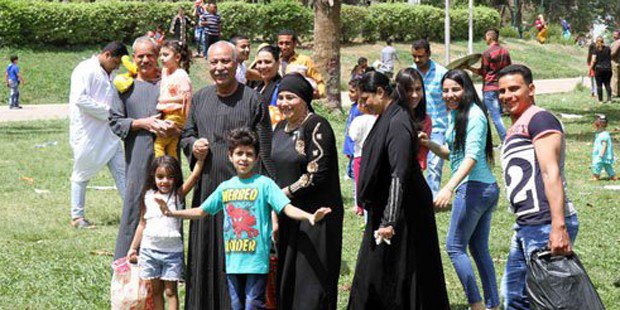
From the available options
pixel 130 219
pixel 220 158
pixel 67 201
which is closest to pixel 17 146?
pixel 67 201

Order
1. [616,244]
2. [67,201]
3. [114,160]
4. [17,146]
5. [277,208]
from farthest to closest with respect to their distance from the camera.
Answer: [17,146], [67,201], [114,160], [616,244], [277,208]

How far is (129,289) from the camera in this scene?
7219 millimetres

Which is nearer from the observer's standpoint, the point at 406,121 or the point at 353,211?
the point at 406,121

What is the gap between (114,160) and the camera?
11.2 metres

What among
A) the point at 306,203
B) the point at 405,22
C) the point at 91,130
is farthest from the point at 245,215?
the point at 405,22

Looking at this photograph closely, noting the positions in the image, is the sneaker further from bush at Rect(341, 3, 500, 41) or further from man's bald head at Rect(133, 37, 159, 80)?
bush at Rect(341, 3, 500, 41)

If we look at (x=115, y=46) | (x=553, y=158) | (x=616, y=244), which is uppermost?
(x=115, y=46)

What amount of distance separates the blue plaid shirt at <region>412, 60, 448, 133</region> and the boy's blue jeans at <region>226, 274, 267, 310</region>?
→ 16.3ft

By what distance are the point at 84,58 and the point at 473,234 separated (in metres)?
27.0

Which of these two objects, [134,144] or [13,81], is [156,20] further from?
[134,144]

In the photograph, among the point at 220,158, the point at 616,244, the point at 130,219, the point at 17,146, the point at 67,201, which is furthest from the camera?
the point at 17,146

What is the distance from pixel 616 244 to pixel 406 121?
4.35 m

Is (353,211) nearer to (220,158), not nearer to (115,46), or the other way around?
(115,46)

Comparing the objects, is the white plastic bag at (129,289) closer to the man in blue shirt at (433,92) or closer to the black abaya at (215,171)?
the black abaya at (215,171)
